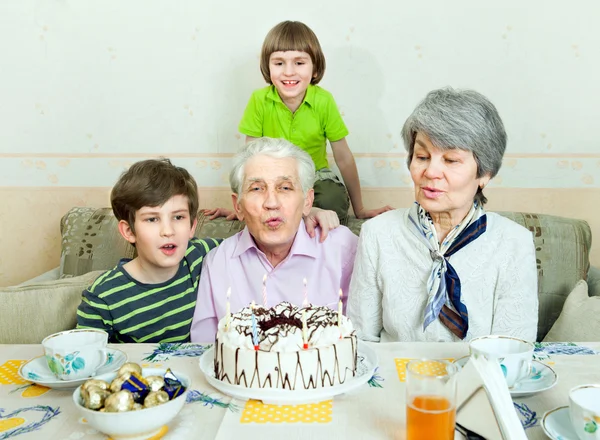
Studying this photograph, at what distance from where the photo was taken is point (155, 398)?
1.08 meters

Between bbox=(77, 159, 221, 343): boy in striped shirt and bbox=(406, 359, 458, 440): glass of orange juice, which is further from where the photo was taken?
bbox=(77, 159, 221, 343): boy in striped shirt

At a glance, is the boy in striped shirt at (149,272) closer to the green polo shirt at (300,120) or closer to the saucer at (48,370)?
the saucer at (48,370)

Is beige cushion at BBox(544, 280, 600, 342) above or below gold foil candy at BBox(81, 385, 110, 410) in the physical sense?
below

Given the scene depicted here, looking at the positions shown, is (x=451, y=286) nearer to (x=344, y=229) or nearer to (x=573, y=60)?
(x=344, y=229)

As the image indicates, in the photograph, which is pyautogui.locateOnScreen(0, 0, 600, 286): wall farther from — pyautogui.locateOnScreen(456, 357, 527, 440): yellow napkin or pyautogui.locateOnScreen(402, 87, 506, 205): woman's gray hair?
pyautogui.locateOnScreen(456, 357, 527, 440): yellow napkin

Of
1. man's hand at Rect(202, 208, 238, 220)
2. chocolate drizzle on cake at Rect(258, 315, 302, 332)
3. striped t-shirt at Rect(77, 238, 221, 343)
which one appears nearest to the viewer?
chocolate drizzle on cake at Rect(258, 315, 302, 332)

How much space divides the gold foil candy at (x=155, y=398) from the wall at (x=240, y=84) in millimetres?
2247

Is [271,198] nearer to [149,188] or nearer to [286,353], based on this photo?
[149,188]

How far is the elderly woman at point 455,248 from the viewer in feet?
5.88

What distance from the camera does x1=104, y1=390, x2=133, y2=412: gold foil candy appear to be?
41.4 inches

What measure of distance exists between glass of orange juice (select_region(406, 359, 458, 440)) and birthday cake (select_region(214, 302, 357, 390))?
0.71 ft

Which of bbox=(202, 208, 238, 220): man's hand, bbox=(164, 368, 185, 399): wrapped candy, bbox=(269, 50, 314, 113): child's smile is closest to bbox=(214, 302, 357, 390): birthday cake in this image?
bbox=(164, 368, 185, 399): wrapped candy

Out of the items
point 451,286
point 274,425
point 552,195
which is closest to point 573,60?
point 552,195

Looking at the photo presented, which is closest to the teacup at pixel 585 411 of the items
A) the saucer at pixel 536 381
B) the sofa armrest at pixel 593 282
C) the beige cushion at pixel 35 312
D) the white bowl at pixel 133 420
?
the saucer at pixel 536 381
